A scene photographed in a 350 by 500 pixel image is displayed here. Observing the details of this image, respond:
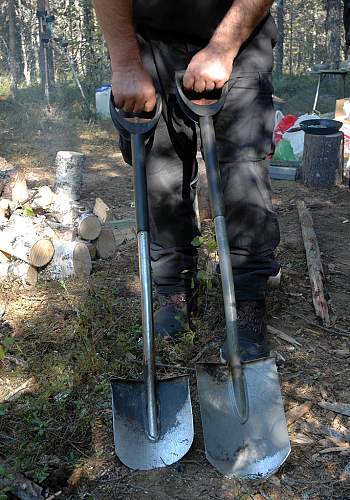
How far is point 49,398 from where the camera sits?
269 cm

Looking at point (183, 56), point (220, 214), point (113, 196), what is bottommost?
point (113, 196)

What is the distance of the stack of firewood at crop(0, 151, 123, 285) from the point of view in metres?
4.21

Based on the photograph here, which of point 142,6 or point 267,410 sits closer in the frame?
point 267,410

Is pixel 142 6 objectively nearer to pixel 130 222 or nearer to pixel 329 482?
pixel 329 482

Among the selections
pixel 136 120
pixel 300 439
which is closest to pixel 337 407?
pixel 300 439

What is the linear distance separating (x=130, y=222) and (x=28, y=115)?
21.3 feet

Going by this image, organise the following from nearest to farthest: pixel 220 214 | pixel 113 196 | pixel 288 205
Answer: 1. pixel 220 214
2. pixel 288 205
3. pixel 113 196

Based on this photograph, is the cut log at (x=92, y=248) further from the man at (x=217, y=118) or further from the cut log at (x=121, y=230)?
the man at (x=217, y=118)

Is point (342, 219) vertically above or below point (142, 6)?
below

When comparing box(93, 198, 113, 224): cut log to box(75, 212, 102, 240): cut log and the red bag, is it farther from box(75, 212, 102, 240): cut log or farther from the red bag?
the red bag

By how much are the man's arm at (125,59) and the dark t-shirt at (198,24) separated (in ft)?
0.36

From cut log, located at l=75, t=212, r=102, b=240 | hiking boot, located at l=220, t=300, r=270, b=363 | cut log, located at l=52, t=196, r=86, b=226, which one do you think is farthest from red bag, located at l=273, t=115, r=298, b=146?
hiking boot, located at l=220, t=300, r=270, b=363

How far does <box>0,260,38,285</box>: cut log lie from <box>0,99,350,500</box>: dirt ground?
0.09 m

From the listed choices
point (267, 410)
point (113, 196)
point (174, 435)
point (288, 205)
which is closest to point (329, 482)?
point (267, 410)
